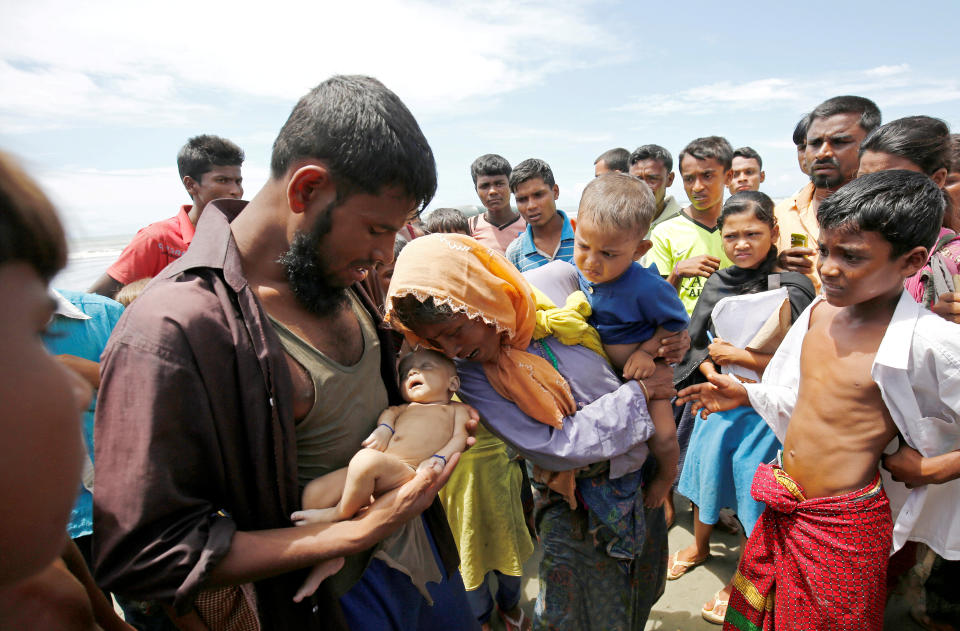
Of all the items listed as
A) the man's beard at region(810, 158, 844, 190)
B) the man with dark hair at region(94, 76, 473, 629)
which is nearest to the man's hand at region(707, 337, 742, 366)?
the man's beard at region(810, 158, 844, 190)

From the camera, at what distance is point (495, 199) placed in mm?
6277

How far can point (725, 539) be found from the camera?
400 cm

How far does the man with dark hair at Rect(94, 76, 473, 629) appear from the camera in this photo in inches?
43.8

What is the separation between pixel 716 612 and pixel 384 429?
9.30 feet

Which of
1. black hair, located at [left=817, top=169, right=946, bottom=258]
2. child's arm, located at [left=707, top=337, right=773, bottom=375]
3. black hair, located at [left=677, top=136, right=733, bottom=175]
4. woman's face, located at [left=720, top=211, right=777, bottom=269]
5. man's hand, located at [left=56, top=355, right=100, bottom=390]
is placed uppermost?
black hair, located at [left=677, top=136, right=733, bottom=175]

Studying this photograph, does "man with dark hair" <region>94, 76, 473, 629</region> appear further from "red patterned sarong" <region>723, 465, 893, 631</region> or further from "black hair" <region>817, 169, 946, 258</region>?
"black hair" <region>817, 169, 946, 258</region>

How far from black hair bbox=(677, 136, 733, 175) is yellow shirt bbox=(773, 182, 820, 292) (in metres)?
0.81

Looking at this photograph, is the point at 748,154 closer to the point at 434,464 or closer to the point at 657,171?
the point at 657,171

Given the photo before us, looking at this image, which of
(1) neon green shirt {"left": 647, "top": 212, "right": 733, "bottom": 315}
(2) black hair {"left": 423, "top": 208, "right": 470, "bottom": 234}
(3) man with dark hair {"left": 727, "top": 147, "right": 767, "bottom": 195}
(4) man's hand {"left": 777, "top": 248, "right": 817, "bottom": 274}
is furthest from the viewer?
(3) man with dark hair {"left": 727, "top": 147, "right": 767, "bottom": 195}

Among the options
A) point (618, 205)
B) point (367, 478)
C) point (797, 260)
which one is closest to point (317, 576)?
point (367, 478)

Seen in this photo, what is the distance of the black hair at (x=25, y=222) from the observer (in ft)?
2.04

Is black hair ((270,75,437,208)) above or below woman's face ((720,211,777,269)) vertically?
above

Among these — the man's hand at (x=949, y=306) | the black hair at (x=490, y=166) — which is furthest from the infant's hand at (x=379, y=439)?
the black hair at (x=490, y=166)

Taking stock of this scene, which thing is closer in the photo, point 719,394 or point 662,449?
point 662,449
